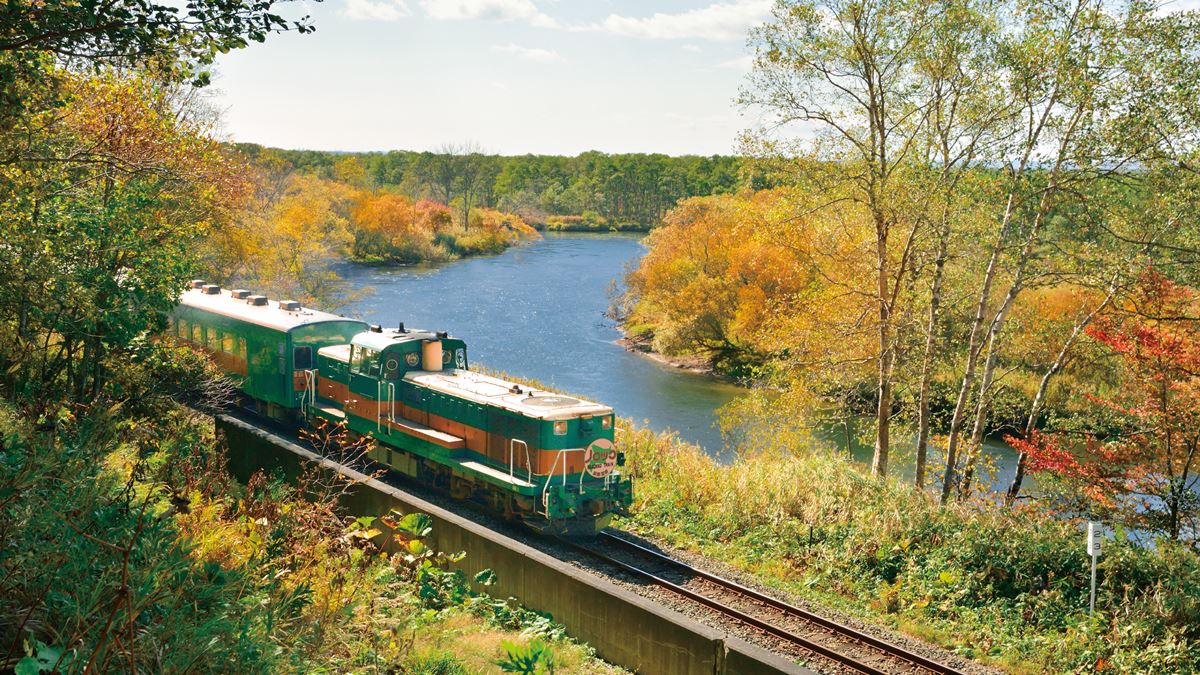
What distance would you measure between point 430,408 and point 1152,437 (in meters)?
13.4

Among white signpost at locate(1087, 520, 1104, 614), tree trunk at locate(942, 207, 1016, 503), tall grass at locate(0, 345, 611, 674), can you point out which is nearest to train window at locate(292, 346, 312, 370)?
tall grass at locate(0, 345, 611, 674)

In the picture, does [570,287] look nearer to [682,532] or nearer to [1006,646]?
[682,532]

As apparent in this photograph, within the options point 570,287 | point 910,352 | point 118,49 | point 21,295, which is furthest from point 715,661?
point 570,287

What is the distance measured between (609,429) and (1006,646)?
22.5 ft

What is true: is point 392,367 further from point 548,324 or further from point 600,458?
point 548,324

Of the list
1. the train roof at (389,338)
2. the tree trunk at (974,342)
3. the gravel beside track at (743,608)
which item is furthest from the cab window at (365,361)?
the tree trunk at (974,342)

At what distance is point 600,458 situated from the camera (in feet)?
48.6

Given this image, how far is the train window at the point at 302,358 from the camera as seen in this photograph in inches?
752

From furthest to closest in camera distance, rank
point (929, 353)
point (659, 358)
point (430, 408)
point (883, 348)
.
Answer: point (659, 358) < point (883, 348) < point (929, 353) < point (430, 408)

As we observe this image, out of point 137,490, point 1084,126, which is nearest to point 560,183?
point 1084,126

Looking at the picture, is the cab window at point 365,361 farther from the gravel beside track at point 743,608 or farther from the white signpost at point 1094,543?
the white signpost at point 1094,543

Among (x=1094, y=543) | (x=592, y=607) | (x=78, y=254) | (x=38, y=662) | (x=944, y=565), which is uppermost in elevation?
(x=78, y=254)

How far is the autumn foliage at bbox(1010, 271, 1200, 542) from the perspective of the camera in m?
14.7

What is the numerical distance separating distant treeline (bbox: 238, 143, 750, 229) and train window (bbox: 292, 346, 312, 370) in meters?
77.5
